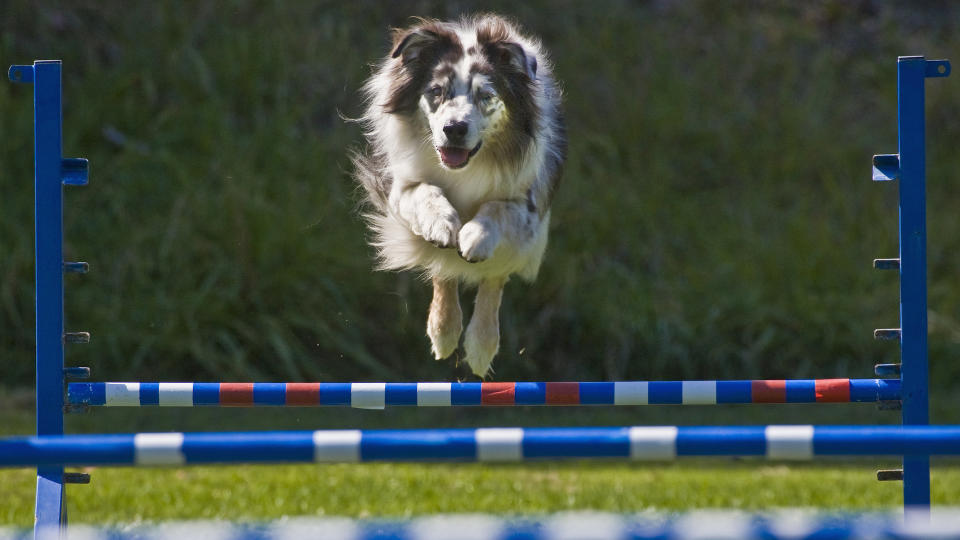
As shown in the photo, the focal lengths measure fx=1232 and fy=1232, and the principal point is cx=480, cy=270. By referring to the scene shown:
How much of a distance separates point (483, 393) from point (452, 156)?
2.66 feet

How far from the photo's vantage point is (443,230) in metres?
→ 4.16

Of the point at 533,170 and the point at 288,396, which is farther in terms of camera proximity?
the point at 533,170

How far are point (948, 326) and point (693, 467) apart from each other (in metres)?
3.07

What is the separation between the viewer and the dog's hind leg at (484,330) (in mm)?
4809

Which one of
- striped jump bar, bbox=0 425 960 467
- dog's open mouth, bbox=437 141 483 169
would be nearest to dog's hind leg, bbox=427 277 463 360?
dog's open mouth, bbox=437 141 483 169

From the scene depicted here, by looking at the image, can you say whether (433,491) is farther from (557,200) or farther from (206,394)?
(557,200)

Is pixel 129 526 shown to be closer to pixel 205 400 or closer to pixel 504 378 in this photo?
pixel 205 400

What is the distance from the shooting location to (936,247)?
9539 mm

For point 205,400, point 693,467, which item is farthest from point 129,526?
point 693,467

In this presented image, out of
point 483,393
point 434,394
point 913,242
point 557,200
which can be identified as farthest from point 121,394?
point 557,200

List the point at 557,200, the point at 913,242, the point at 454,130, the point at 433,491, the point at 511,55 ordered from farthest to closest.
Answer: the point at 557,200 → the point at 433,491 → the point at 511,55 → the point at 454,130 → the point at 913,242

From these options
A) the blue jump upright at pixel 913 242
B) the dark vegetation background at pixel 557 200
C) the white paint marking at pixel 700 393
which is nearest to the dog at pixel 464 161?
the white paint marking at pixel 700 393

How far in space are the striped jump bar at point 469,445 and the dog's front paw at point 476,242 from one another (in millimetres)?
1771

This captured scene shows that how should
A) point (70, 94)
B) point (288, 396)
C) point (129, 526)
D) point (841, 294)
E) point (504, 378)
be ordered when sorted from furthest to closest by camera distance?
point (70, 94) → point (841, 294) → point (504, 378) → point (129, 526) → point (288, 396)
